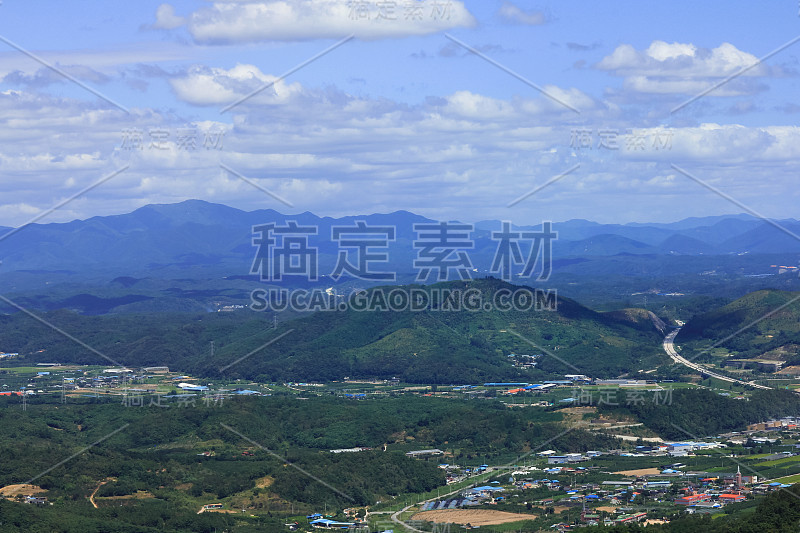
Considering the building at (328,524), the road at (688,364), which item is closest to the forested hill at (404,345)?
the road at (688,364)

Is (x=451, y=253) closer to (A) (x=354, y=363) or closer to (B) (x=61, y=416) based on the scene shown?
(A) (x=354, y=363)

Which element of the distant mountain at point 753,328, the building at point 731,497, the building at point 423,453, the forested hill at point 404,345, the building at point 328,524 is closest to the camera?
the building at point 328,524

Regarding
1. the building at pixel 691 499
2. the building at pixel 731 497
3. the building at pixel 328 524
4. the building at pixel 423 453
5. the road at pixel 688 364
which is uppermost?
the road at pixel 688 364

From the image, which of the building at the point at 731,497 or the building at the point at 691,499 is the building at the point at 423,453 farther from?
the building at the point at 731,497

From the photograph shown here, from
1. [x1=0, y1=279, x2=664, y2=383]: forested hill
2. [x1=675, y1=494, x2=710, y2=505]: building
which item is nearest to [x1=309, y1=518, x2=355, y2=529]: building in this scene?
[x1=675, y1=494, x2=710, y2=505]: building

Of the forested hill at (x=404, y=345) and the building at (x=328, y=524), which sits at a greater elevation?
the forested hill at (x=404, y=345)

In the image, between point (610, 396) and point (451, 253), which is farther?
point (451, 253)

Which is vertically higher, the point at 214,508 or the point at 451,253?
the point at 451,253

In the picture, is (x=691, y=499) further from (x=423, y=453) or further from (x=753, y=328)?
(x=753, y=328)

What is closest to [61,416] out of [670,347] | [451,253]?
[670,347]
